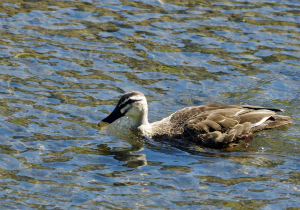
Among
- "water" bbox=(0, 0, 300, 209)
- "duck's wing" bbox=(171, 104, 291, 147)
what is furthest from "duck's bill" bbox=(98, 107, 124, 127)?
"duck's wing" bbox=(171, 104, 291, 147)

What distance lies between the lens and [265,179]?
1004cm

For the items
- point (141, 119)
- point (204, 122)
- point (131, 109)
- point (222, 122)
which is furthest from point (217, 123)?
point (131, 109)

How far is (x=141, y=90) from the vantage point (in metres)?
13.7

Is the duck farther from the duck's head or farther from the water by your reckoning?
the water

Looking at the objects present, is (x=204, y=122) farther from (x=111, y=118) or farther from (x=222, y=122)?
(x=111, y=118)

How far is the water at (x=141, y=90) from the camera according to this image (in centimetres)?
958

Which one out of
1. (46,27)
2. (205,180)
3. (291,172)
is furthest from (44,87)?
(291,172)

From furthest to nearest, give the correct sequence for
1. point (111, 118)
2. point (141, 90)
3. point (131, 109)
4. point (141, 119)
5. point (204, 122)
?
point (141, 90)
point (141, 119)
point (131, 109)
point (111, 118)
point (204, 122)

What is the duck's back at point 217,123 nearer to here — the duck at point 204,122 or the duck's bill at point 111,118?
the duck at point 204,122

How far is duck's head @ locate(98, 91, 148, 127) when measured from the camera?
1203 cm

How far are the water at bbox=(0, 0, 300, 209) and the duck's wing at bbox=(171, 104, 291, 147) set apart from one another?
0.27m

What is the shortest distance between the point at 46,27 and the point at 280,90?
282 inches

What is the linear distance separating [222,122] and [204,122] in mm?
397

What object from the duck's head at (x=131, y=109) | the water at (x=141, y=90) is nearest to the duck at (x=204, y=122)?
the duck's head at (x=131, y=109)
